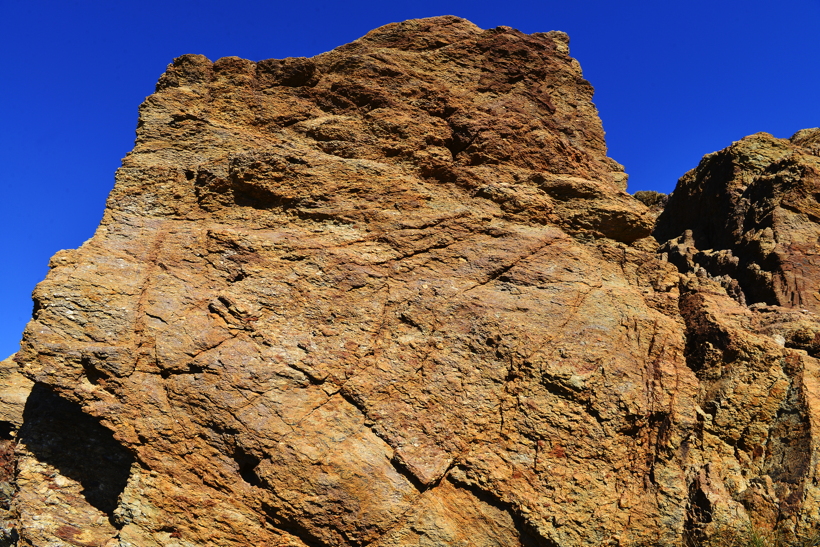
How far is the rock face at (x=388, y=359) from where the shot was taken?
6.00 metres

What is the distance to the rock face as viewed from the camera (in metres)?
6.00

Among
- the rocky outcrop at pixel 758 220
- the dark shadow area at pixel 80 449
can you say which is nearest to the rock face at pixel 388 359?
the dark shadow area at pixel 80 449

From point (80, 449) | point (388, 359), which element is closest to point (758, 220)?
point (388, 359)

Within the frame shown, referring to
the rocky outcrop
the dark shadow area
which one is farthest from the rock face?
the rocky outcrop

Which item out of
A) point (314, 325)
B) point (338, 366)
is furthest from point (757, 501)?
point (314, 325)

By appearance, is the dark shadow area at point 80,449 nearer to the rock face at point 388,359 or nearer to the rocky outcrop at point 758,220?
the rock face at point 388,359

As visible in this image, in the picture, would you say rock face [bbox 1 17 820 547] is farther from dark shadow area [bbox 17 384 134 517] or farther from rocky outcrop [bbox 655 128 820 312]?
rocky outcrop [bbox 655 128 820 312]

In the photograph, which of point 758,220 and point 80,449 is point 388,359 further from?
point 758,220

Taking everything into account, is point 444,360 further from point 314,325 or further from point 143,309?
point 143,309

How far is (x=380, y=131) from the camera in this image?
28.0ft

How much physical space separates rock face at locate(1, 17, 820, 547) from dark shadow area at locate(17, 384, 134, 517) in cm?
2

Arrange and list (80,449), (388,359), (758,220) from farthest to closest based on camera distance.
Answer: (758,220), (388,359), (80,449)

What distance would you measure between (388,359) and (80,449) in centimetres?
383

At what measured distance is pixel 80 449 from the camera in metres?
6.52
